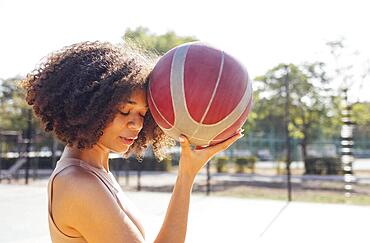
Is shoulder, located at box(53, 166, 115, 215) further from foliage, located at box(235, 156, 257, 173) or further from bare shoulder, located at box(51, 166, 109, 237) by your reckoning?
foliage, located at box(235, 156, 257, 173)

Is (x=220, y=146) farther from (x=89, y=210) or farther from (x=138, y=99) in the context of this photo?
(x=89, y=210)

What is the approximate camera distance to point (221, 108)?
173 centimetres

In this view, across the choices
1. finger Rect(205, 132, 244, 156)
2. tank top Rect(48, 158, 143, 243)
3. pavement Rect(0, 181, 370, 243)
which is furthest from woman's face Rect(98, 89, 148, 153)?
pavement Rect(0, 181, 370, 243)

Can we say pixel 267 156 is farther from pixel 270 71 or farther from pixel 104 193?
pixel 104 193

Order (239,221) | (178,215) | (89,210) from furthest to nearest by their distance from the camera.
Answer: (239,221), (178,215), (89,210)

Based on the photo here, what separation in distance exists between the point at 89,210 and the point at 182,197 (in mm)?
398

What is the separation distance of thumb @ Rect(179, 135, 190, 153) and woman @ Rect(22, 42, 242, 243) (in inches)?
0.7

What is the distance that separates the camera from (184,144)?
1.66 metres

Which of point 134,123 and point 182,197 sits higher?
point 134,123

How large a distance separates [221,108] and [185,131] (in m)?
0.18

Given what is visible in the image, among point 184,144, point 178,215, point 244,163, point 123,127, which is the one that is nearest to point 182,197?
point 178,215

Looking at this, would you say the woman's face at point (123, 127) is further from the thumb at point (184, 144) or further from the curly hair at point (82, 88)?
the thumb at point (184, 144)

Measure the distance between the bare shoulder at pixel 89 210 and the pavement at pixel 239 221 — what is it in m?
3.35

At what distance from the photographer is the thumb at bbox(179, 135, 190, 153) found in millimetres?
1622
